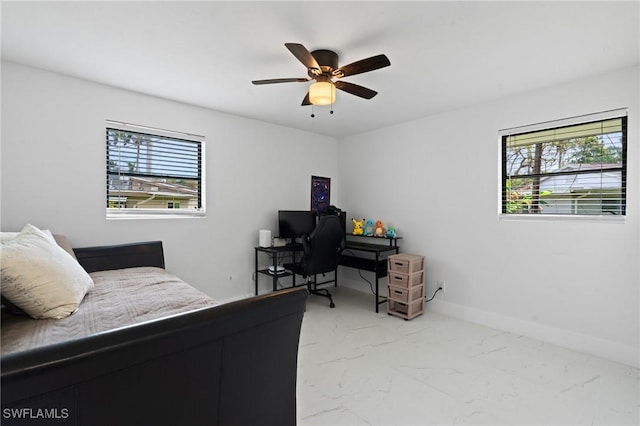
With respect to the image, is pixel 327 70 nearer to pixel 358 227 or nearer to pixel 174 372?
pixel 174 372

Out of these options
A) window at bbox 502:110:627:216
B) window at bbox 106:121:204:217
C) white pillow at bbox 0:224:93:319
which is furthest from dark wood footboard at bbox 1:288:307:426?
window at bbox 502:110:627:216

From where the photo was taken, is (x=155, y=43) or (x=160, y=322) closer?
(x=160, y=322)

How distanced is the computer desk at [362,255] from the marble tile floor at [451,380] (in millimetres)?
752

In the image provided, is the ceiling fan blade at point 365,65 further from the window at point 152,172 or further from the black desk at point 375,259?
the black desk at point 375,259

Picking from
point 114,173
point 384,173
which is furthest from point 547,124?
point 114,173

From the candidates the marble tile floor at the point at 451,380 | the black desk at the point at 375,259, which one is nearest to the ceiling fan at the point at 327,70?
the black desk at the point at 375,259

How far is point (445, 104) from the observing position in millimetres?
3322

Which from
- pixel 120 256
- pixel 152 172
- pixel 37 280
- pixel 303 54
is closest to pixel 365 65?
pixel 303 54

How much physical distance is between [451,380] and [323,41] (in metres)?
2.54

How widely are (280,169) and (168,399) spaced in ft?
11.4

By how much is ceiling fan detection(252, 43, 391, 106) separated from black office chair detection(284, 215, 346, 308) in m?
1.54

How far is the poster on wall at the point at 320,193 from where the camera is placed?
4617 mm

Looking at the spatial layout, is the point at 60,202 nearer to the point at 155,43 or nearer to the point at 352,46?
the point at 155,43

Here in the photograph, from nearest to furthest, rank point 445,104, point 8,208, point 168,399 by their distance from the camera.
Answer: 1. point 168,399
2. point 8,208
3. point 445,104
